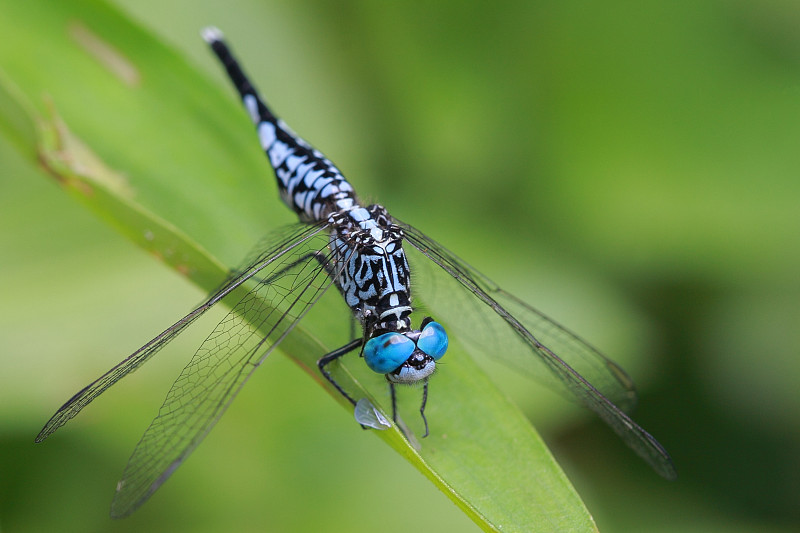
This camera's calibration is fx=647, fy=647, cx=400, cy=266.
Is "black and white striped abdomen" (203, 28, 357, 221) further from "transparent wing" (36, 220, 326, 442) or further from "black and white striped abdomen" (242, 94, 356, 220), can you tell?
"transparent wing" (36, 220, 326, 442)

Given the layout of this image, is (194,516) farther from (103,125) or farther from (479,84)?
(479,84)

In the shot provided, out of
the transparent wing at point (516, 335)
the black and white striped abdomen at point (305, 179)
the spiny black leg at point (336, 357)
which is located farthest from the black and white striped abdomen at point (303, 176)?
the spiny black leg at point (336, 357)

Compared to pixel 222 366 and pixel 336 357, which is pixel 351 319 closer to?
pixel 336 357

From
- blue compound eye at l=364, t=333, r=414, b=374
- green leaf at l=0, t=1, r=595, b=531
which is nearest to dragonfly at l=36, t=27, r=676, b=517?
blue compound eye at l=364, t=333, r=414, b=374

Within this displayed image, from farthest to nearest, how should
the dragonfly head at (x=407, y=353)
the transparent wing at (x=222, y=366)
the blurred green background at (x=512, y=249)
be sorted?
the blurred green background at (x=512, y=249) < the dragonfly head at (x=407, y=353) < the transparent wing at (x=222, y=366)

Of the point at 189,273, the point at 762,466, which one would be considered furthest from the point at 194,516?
the point at 762,466

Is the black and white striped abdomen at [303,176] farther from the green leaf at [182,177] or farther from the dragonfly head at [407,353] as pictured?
the dragonfly head at [407,353]
